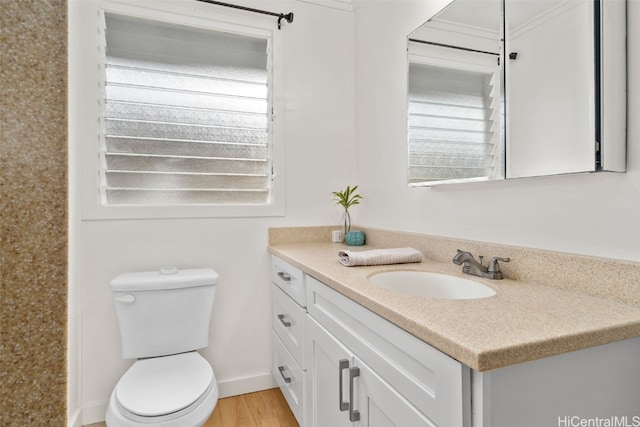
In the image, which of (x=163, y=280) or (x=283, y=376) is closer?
(x=163, y=280)

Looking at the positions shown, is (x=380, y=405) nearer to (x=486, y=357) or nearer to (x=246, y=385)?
(x=486, y=357)

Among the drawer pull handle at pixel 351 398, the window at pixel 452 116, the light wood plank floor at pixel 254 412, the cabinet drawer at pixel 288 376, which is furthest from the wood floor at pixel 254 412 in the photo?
the window at pixel 452 116

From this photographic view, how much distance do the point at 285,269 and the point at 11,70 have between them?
1543 mm

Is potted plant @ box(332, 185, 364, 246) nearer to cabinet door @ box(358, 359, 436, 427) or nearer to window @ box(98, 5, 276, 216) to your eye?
window @ box(98, 5, 276, 216)

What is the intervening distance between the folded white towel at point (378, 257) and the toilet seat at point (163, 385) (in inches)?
30.3

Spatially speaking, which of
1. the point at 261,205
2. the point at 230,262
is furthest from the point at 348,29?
the point at 230,262

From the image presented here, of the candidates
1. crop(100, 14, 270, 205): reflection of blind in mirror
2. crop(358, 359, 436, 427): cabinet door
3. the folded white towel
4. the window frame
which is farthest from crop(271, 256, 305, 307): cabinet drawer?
crop(358, 359, 436, 427): cabinet door

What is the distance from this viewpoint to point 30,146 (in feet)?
0.94

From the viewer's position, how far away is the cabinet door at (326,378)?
1041mm

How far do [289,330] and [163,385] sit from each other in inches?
23.4

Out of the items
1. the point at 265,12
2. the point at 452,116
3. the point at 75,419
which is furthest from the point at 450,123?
the point at 75,419

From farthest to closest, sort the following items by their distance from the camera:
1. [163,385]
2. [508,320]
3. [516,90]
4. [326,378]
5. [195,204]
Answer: [195,204]
[163,385]
[326,378]
[516,90]
[508,320]

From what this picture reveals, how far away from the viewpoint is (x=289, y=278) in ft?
5.58

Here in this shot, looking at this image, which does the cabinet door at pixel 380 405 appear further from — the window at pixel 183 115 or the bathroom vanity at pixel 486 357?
the window at pixel 183 115
